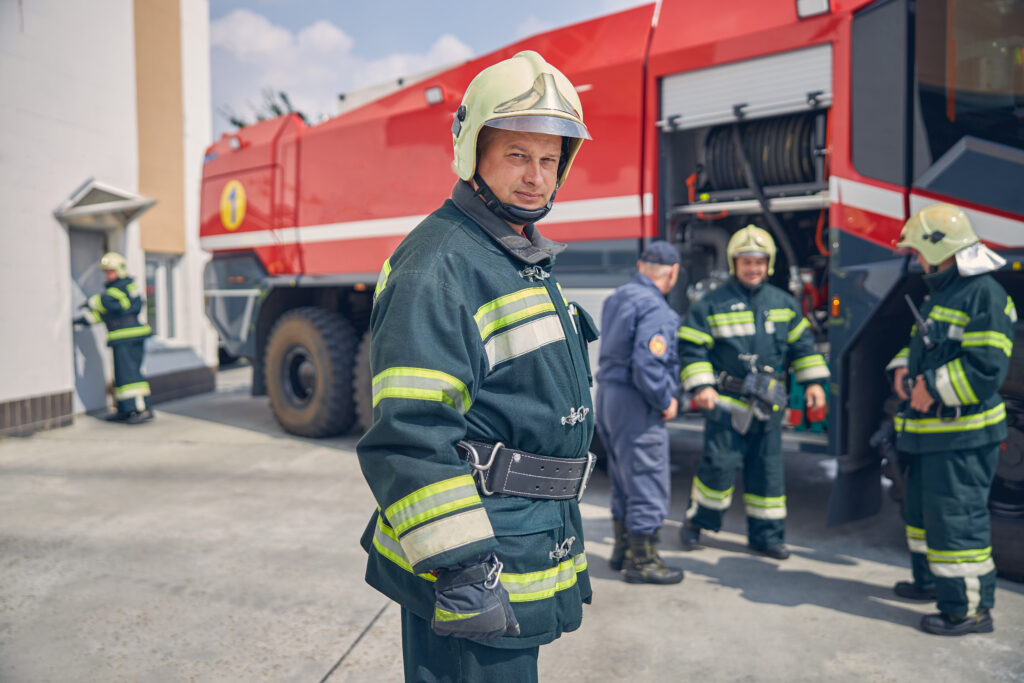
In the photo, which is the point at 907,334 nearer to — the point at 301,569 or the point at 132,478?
the point at 301,569

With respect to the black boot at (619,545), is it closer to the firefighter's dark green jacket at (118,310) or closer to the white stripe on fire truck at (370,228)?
the white stripe on fire truck at (370,228)

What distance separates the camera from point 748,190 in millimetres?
4363

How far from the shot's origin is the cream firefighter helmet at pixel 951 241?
3.04 meters

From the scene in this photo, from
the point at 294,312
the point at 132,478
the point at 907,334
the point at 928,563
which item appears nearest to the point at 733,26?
the point at 907,334

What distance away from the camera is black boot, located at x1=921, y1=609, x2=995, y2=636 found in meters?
2.96

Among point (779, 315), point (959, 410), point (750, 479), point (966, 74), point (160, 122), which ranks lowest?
point (750, 479)

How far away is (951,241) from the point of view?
3.05 metres

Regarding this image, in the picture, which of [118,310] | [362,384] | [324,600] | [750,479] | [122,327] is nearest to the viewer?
[324,600]

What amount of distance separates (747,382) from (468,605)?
2.78m

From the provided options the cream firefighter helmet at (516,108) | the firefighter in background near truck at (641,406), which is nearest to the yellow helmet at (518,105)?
the cream firefighter helmet at (516,108)

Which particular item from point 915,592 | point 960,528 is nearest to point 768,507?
point 915,592

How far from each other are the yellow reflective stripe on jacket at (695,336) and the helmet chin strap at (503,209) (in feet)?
8.31

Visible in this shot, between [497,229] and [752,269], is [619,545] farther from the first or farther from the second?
[497,229]

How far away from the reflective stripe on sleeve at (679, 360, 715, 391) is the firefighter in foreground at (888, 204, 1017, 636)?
3.14ft
